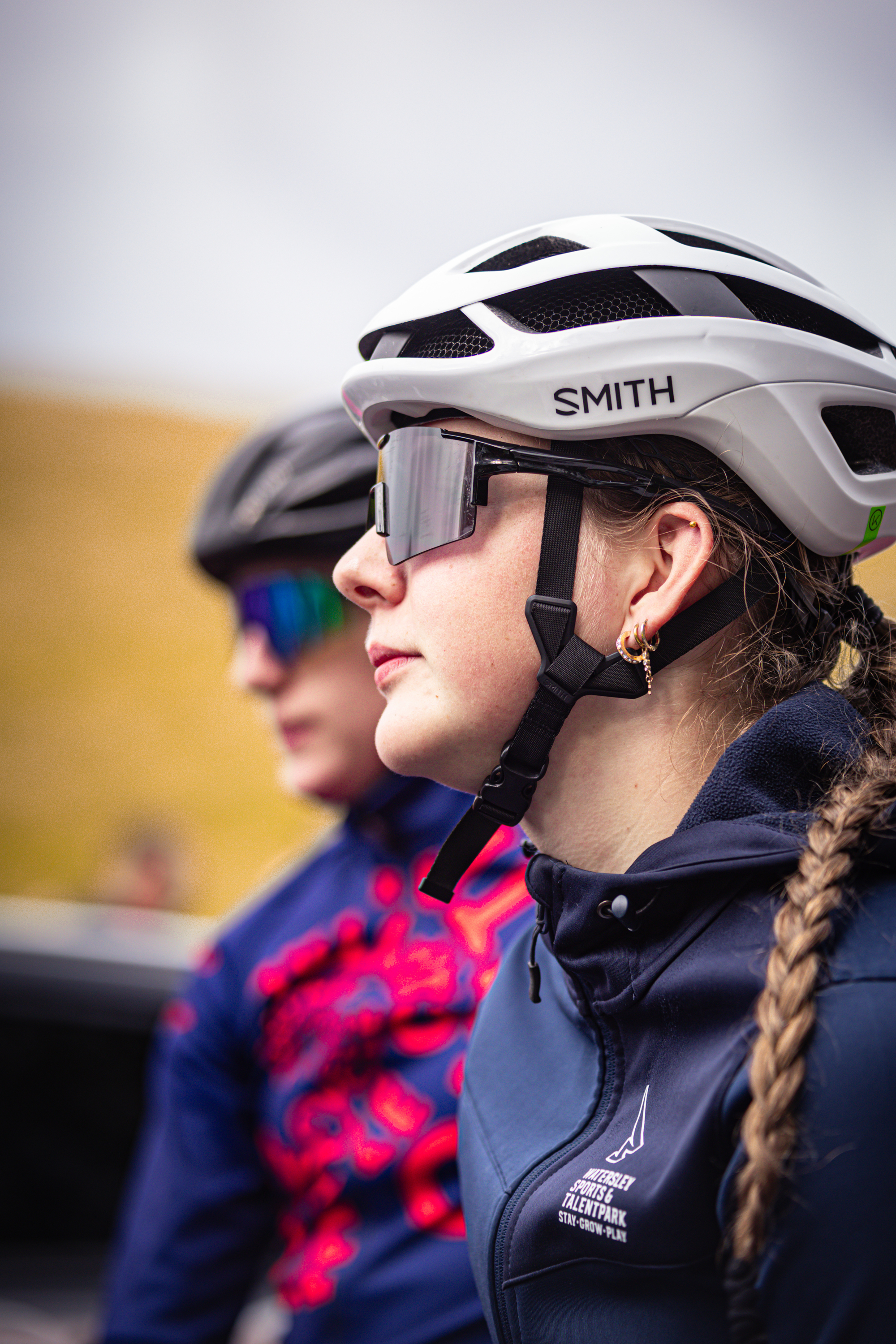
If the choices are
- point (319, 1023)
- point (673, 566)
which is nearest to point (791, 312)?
point (673, 566)

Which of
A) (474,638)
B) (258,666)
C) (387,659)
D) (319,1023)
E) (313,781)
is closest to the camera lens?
(474,638)

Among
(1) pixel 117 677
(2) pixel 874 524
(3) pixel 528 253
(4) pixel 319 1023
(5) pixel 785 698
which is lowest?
(1) pixel 117 677

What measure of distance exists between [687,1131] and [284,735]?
6.27ft

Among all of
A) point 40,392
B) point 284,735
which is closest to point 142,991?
point 284,735

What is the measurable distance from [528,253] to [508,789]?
2.89ft

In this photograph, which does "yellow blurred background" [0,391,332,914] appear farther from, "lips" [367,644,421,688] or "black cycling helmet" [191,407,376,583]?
"lips" [367,644,421,688]

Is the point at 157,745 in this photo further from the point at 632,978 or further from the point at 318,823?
the point at 632,978

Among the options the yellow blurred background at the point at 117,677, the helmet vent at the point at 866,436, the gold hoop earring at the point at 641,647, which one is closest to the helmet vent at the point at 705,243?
the helmet vent at the point at 866,436

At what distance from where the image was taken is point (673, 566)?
136cm

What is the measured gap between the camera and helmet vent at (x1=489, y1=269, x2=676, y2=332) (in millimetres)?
1441

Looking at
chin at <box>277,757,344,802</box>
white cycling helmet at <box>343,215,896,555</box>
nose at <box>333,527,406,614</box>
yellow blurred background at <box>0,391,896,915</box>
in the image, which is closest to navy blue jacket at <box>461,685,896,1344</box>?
white cycling helmet at <box>343,215,896,555</box>

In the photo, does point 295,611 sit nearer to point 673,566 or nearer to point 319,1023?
point 319,1023

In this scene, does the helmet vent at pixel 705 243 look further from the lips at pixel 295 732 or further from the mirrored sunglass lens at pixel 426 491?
the lips at pixel 295 732

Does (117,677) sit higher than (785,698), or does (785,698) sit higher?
(785,698)
